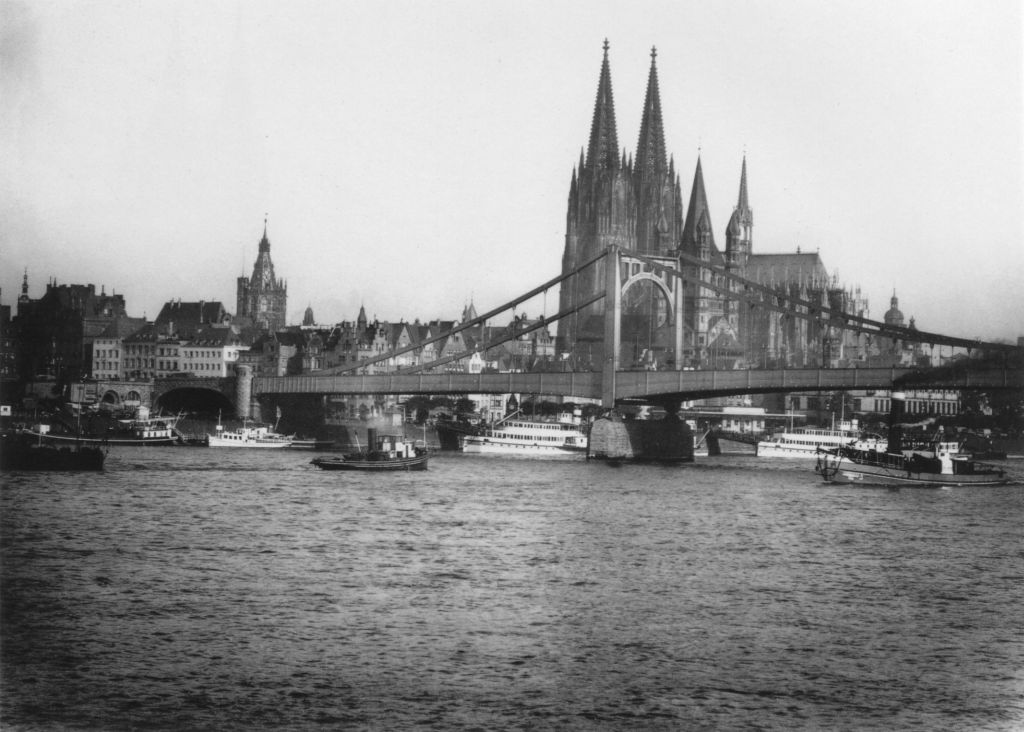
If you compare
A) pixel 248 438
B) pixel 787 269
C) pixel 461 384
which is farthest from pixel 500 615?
pixel 787 269

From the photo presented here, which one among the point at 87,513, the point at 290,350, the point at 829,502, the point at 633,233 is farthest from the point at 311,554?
the point at 633,233

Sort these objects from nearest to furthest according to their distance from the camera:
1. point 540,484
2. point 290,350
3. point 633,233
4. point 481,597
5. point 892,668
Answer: point 892,668 → point 481,597 → point 540,484 → point 290,350 → point 633,233

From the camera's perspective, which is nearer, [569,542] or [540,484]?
[569,542]

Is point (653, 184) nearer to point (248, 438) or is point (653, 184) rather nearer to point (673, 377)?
point (248, 438)

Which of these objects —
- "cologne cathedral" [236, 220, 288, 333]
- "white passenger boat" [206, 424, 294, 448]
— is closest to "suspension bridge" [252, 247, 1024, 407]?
"white passenger boat" [206, 424, 294, 448]

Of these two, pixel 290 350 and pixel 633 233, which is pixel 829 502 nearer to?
pixel 290 350


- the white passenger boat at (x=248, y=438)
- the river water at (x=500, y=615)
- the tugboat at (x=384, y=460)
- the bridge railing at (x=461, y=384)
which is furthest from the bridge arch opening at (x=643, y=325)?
the river water at (x=500, y=615)

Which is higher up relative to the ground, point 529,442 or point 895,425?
point 895,425
